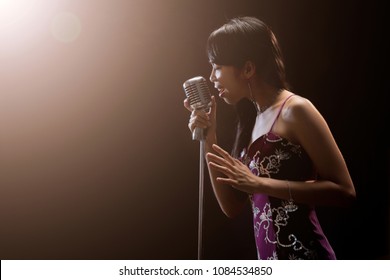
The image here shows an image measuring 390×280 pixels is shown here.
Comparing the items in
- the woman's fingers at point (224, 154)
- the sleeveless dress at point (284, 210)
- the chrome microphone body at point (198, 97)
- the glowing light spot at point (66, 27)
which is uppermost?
the glowing light spot at point (66, 27)

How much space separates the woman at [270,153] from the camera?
1.52 meters

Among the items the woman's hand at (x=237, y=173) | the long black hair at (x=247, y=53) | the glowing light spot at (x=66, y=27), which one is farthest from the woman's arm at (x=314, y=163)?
the glowing light spot at (x=66, y=27)

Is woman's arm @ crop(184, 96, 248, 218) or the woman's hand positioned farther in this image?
woman's arm @ crop(184, 96, 248, 218)

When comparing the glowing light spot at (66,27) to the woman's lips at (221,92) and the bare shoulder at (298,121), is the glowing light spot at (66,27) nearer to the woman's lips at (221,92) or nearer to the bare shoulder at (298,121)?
the woman's lips at (221,92)

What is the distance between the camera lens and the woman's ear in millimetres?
1620

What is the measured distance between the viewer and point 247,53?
161cm

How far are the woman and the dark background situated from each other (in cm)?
8

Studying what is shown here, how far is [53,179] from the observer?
1.74m

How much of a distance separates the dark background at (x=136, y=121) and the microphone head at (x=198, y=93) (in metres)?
0.05

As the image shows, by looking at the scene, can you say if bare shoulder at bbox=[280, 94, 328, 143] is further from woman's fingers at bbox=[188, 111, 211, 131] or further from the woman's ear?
woman's fingers at bbox=[188, 111, 211, 131]

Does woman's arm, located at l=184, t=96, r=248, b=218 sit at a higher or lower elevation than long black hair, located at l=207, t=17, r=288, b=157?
lower

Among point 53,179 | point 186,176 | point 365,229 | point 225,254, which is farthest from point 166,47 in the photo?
point 365,229

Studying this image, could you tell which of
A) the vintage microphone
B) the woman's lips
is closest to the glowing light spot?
the vintage microphone

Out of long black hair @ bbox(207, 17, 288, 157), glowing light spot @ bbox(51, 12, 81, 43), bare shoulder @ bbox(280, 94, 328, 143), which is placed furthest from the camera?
glowing light spot @ bbox(51, 12, 81, 43)
